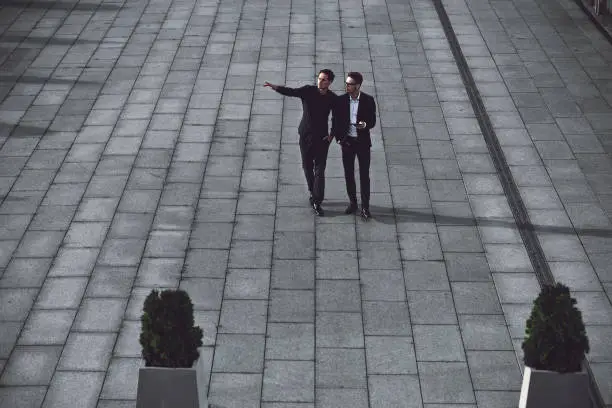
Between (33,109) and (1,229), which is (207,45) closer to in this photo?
(33,109)

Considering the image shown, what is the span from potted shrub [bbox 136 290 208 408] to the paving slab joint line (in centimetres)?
328

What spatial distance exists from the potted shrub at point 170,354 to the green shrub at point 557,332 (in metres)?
2.80

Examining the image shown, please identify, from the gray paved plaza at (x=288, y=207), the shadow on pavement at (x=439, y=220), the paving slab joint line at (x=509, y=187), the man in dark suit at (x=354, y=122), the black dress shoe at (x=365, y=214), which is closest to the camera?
the gray paved plaza at (x=288, y=207)

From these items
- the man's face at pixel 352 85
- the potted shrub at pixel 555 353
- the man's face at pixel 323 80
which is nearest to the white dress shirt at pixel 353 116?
the man's face at pixel 352 85

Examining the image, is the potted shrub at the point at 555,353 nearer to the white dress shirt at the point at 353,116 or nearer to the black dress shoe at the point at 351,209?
the white dress shirt at the point at 353,116

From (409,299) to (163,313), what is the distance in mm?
3311

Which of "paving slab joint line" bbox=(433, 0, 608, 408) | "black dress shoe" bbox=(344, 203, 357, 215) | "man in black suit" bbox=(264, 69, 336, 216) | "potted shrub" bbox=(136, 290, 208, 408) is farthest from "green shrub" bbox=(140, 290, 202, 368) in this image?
"black dress shoe" bbox=(344, 203, 357, 215)

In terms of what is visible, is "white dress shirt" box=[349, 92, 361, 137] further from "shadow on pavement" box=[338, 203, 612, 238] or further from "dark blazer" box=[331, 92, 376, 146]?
"shadow on pavement" box=[338, 203, 612, 238]

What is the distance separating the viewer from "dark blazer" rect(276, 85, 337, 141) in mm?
11211

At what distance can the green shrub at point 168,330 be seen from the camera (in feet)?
25.8

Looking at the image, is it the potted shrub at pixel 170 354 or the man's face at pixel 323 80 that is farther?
the man's face at pixel 323 80

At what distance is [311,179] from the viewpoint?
38.7 ft

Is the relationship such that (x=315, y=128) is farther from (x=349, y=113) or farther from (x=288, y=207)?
(x=288, y=207)

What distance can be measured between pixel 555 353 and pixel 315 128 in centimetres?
445
